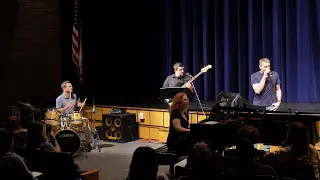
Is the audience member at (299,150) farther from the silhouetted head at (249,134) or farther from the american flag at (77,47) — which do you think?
the american flag at (77,47)

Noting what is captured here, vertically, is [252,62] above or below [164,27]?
below

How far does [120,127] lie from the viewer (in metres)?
9.95

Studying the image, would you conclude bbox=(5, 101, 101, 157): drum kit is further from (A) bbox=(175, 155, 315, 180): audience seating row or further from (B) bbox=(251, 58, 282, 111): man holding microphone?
(A) bbox=(175, 155, 315, 180): audience seating row

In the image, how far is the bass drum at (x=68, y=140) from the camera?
807 centimetres

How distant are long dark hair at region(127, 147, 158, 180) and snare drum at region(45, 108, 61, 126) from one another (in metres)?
5.08

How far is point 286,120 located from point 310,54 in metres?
4.65

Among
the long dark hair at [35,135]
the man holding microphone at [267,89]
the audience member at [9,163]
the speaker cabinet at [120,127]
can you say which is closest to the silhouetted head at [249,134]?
the audience member at [9,163]

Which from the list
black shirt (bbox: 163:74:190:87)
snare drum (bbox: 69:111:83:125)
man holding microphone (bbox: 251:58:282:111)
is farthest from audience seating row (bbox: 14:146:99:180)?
black shirt (bbox: 163:74:190:87)

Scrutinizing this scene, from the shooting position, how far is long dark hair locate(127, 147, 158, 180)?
11.0 feet

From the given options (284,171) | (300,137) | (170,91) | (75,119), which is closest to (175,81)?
(170,91)

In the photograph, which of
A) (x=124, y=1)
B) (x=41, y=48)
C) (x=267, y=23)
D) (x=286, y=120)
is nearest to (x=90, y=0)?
(x=124, y=1)

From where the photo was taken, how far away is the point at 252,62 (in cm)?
1080

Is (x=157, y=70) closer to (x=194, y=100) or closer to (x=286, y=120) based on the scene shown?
(x=194, y=100)

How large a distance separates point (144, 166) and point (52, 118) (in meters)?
5.22
